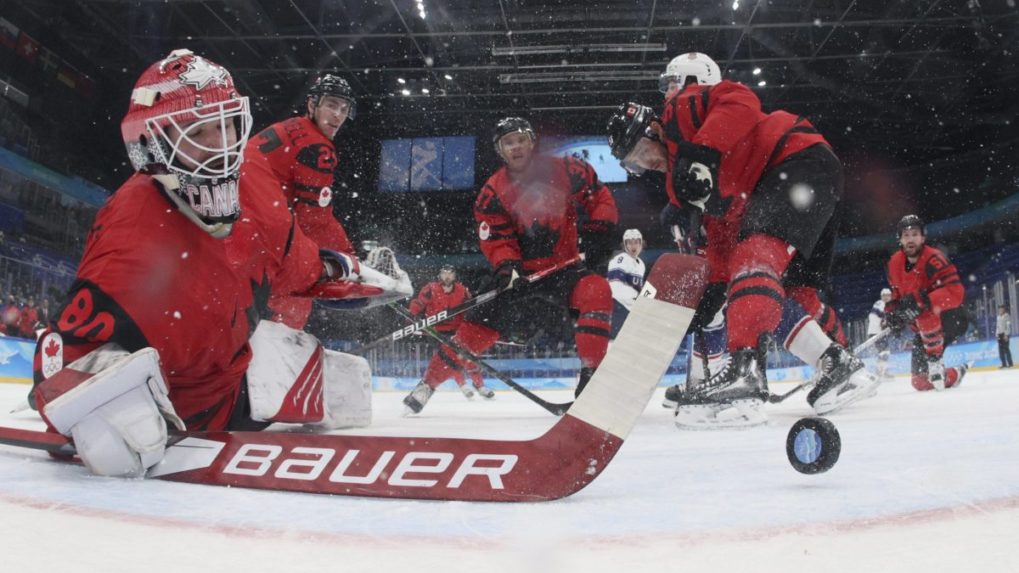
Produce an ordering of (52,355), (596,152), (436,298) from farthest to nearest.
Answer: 1. (596,152)
2. (436,298)
3. (52,355)

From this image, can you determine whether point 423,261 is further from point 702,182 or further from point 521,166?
point 702,182

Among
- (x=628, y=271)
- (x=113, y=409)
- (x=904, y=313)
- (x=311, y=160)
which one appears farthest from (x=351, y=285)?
(x=904, y=313)

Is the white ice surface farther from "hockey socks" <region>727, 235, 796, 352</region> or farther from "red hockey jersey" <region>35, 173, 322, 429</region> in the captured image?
"hockey socks" <region>727, 235, 796, 352</region>

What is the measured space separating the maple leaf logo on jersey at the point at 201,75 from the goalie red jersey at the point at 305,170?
1859 mm

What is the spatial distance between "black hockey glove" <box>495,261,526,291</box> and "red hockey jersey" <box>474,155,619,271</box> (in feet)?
0.09

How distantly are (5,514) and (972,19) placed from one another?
479 inches

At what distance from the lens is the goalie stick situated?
3.28 feet

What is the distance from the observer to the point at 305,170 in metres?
3.35

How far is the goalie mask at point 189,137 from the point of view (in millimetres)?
1351

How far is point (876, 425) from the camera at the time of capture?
2.06 metres

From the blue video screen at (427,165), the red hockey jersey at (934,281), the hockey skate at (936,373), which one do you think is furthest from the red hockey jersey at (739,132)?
the blue video screen at (427,165)

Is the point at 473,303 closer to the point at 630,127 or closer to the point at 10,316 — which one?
the point at 630,127

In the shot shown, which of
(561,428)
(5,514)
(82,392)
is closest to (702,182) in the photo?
(561,428)

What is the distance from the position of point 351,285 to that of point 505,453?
1.36m
